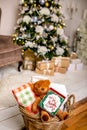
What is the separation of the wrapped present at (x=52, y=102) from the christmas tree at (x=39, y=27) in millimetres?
1640

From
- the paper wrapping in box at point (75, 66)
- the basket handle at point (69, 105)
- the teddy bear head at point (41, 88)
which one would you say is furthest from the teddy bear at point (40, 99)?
the paper wrapping in box at point (75, 66)

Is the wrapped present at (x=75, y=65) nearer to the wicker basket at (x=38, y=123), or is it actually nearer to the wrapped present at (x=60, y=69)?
the wrapped present at (x=60, y=69)

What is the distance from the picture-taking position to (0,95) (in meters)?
2.78

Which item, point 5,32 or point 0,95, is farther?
point 5,32

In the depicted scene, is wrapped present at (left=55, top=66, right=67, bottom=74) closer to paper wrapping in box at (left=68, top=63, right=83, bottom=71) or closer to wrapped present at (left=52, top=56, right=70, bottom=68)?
wrapped present at (left=52, top=56, right=70, bottom=68)

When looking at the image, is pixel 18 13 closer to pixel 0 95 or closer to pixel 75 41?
pixel 75 41

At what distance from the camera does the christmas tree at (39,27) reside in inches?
141

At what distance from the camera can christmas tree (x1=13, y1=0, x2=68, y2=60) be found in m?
3.59

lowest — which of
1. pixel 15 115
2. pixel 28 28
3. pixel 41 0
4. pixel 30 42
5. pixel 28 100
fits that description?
pixel 15 115

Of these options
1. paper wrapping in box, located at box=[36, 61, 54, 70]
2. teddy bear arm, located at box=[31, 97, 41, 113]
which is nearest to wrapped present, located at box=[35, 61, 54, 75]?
paper wrapping in box, located at box=[36, 61, 54, 70]

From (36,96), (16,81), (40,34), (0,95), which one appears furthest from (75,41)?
(36,96)

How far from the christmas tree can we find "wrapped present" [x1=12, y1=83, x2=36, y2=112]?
156 cm

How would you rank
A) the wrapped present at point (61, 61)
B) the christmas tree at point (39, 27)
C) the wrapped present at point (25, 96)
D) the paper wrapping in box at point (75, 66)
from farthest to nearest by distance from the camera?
the paper wrapping in box at point (75, 66) < the wrapped present at point (61, 61) < the christmas tree at point (39, 27) < the wrapped present at point (25, 96)

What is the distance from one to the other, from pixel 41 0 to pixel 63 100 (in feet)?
6.76
